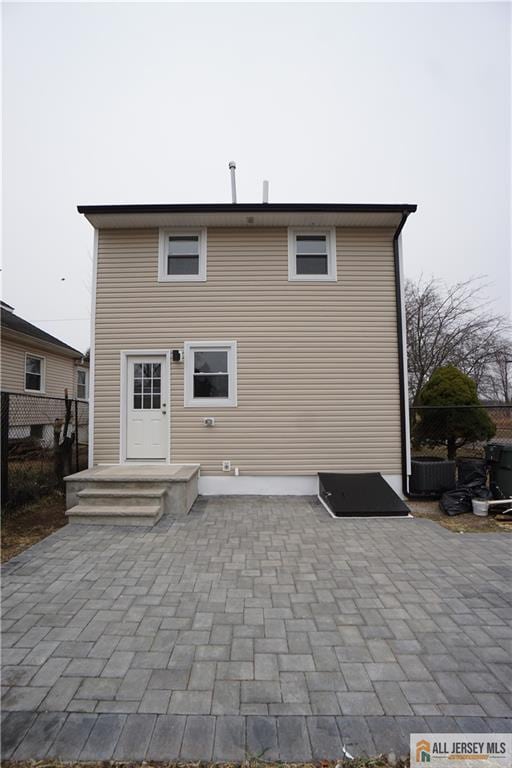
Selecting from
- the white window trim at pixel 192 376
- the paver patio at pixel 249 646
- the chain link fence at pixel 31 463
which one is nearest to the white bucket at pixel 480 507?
the paver patio at pixel 249 646

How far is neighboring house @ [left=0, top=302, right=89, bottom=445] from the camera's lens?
10.7 metres

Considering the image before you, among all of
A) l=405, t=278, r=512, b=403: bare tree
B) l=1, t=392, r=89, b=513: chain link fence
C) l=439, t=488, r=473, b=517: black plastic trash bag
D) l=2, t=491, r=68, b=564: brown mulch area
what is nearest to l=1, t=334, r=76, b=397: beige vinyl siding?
l=1, t=392, r=89, b=513: chain link fence

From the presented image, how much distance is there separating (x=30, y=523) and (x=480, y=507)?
686 centimetres

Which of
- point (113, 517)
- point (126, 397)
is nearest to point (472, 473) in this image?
point (113, 517)

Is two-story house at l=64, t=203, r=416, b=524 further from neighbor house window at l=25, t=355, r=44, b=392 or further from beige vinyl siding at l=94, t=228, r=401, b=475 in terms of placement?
neighbor house window at l=25, t=355, r=44, b=392

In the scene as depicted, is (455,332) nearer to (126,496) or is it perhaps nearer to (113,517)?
(126,496)

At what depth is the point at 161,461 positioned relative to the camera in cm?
616

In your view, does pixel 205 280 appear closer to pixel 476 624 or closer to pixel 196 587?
pixel 196 587

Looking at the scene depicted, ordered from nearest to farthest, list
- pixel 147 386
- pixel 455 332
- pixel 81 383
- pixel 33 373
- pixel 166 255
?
1. pixel 147 386
2. pixel 166 255
3. pixel 455 332
4. pixel 33 373
5. pixel 81 383

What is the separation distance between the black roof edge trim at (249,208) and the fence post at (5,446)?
3.76m

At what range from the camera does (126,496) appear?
4.76 meters

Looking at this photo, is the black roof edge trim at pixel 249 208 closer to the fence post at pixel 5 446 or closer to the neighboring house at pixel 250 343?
the neighboring house at pixel 250 343

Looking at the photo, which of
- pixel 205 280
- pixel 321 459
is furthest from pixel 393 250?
pixel 321 459

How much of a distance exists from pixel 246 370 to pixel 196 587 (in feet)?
12.8
